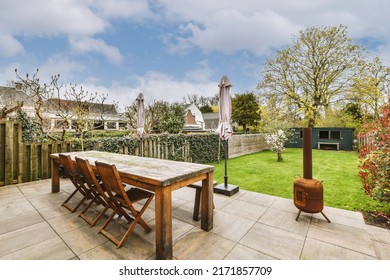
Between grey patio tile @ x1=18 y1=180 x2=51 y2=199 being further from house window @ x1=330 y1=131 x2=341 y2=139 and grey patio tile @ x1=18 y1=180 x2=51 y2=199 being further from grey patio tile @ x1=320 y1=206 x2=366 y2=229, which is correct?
house window @ x1=330 y1=131 x2=341 y2=139

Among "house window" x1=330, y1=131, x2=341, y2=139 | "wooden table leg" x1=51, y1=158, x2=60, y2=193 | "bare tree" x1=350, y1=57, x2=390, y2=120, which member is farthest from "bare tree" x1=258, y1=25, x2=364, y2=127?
"wooden table leg" x1=51, y1=158, x2=60, y2=193

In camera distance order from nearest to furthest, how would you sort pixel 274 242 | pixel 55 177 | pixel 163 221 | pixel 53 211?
pixel 163 221
pixel 274 242
pixel 53 211
pixel 55 177

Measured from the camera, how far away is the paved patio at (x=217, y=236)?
2.29m

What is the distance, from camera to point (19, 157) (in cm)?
514

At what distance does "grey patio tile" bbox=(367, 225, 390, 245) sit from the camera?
9.00 ft

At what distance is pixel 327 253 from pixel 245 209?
1488 millimetres

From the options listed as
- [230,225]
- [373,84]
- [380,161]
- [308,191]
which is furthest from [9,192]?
[373,84]

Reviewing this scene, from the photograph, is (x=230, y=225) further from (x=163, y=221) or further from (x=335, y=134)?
(x=335, y=134)

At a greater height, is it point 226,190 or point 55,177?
point 55,177

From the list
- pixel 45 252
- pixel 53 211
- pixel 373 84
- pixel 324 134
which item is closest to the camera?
pixel 45 252

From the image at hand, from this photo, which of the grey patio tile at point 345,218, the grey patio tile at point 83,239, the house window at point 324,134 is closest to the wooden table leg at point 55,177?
the grey patio tile at point 83,239

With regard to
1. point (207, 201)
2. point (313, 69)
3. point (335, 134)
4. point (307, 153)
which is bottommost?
point (207, 201)
